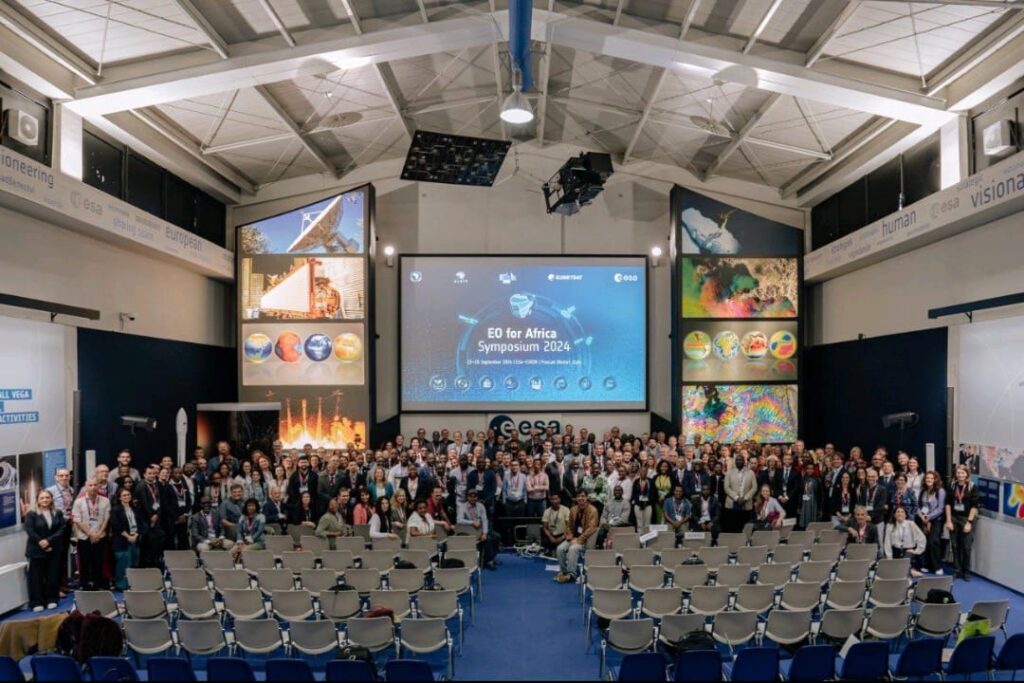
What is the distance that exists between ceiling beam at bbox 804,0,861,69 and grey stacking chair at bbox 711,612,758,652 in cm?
771

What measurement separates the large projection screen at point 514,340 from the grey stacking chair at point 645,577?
31.5 ft

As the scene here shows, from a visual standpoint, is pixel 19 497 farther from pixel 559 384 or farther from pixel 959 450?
pixel 959 450

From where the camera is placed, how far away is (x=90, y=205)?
453 inches

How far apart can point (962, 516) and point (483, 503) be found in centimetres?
676

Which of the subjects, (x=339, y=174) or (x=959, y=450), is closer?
(x=959, y=450)

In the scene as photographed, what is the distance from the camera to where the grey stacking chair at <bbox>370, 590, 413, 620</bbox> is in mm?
7074

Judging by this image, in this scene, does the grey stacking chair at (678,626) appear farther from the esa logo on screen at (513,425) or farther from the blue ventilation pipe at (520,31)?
the esa logo on screen at (513,425)

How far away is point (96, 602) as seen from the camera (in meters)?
7.10

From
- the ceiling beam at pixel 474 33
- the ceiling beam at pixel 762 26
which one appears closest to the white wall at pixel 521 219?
the ceiling beam at pixel 474 33

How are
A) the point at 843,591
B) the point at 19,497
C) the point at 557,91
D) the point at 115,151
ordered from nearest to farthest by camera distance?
the point at 843,591 → the point at 19,497 → the point at 115,151 → the point at 557,91

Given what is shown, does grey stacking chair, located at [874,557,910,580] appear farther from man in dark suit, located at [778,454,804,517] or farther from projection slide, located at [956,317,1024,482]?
man in dark suit, located at [778,454,804,517]

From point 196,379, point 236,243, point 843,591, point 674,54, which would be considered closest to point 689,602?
point 843,591

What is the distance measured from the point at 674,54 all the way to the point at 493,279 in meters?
7.45

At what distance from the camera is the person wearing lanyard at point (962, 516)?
10242 millimetres
